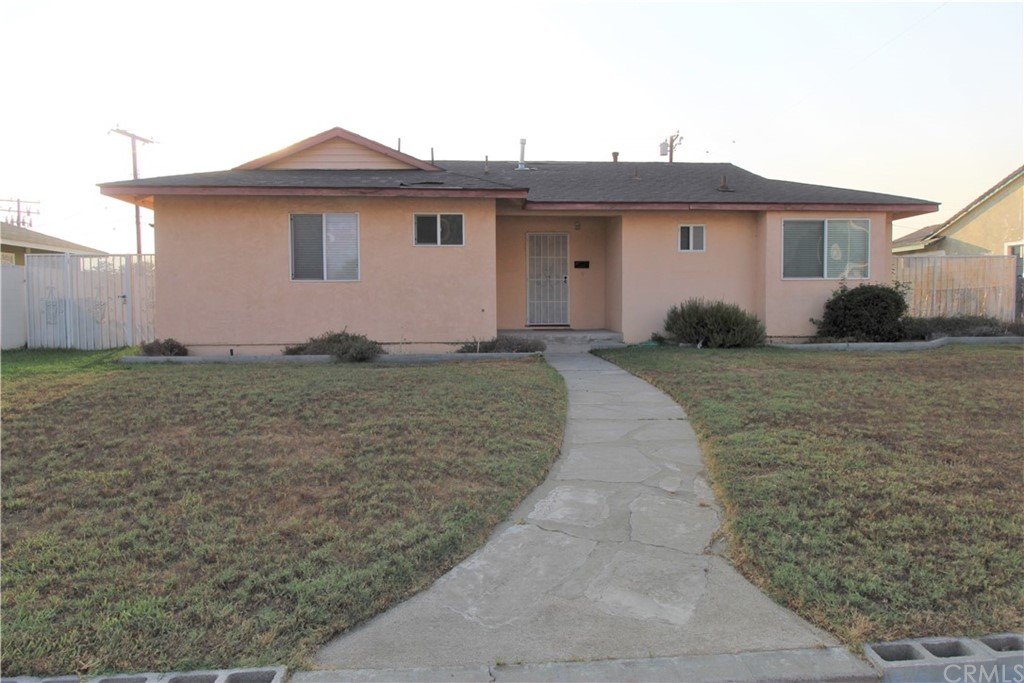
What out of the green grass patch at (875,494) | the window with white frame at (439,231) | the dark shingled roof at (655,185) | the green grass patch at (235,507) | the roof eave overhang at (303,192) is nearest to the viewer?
the green grass patch at (235,507)

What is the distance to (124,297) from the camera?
14461mm

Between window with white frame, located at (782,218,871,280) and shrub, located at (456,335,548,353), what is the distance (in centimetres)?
580

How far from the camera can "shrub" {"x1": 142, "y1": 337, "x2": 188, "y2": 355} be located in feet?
38.8

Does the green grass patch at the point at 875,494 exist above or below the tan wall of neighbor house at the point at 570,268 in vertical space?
below

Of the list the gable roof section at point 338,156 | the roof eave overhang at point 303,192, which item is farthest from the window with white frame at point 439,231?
the gable roof section at point 338,156

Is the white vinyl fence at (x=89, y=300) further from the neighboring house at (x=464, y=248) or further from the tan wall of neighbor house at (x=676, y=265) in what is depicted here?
the tan wall of neighbor house at (x=676, y=265)

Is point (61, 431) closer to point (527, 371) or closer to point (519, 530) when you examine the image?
point (519, 530)

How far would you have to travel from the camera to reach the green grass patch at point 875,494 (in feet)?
10.9

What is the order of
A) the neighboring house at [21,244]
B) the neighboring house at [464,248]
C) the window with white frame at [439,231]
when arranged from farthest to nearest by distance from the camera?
1. the neighboring house at [21,244]
2. the window with white frame at [439,231]
3. the neighboring house at [464,248]

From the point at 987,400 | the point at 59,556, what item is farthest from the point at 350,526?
the point at 987,400

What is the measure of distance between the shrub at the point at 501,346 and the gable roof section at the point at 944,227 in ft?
61.9

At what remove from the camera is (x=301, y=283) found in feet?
40.5

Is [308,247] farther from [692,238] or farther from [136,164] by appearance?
[136,164]

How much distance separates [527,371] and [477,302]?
3048 millimetres
